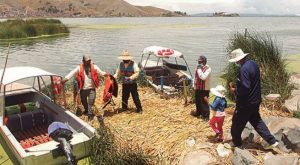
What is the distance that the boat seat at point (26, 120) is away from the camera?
10016 mm

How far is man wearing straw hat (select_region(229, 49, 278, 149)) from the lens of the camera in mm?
6691

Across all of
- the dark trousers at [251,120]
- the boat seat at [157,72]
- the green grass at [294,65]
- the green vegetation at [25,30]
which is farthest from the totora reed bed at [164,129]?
the green vegetation at [25,30]

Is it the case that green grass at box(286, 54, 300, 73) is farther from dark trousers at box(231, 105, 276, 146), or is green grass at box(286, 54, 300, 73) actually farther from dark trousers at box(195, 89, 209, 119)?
dark trousers at box(231, 105, 276, 146)

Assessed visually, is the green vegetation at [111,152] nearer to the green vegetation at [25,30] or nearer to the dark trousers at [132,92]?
the dark trousers at [132,92]

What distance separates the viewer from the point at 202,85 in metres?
9.31

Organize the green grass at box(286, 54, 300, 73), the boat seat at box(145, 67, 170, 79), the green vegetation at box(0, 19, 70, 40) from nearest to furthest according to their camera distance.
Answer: the boat seat at box(145, 67, 170, 79)
the green grass at box(286, 54, 300, 73)
the green vegetation at box(0, 19, 70, 40)

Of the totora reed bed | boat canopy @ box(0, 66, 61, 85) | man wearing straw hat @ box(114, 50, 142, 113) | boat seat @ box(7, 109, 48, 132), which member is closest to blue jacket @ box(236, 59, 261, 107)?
the totora reed bed

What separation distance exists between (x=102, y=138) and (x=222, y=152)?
9.13ft

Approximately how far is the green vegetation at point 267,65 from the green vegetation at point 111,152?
5810 mm

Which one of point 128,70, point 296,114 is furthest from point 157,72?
point 296,114

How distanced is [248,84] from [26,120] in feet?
21.9

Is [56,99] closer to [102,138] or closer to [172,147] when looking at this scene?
[102,138]

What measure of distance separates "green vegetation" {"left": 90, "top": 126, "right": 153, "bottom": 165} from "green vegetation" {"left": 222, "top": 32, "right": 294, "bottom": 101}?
19.1 feet

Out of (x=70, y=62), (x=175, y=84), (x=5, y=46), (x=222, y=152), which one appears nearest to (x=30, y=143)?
(x=222, y=152)
